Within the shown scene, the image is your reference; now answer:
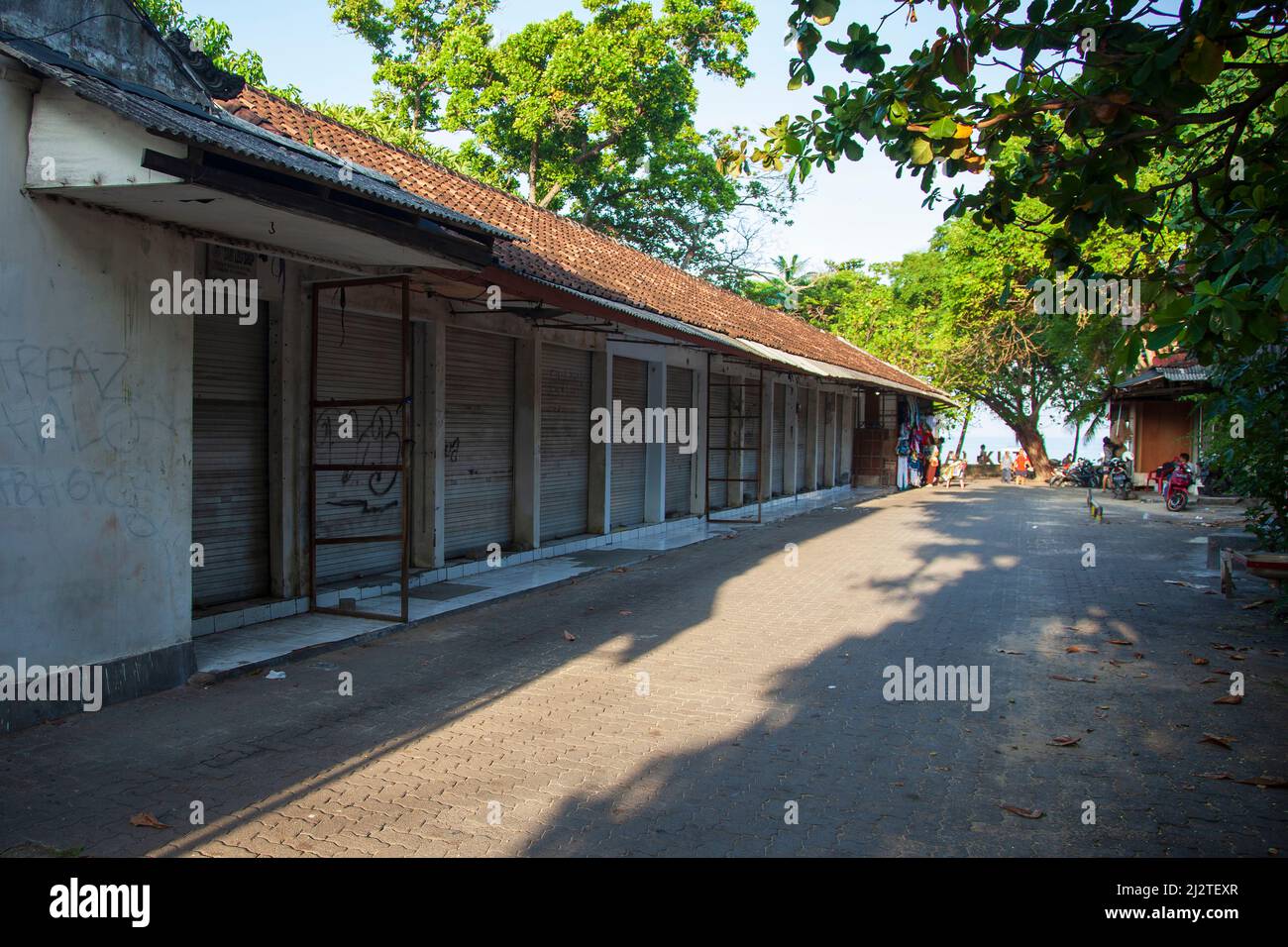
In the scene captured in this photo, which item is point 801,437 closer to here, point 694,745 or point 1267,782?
point 694,745

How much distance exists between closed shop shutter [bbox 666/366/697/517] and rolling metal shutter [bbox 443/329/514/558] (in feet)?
16.3

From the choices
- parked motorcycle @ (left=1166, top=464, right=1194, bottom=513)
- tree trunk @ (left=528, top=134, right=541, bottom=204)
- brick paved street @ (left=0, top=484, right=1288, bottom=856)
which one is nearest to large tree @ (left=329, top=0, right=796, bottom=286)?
tree trunk @ (left=528, top=134, right=541, bottom=204)

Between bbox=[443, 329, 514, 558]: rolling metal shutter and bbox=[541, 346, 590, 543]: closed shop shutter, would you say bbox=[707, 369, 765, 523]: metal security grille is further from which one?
bbox=[443, 329, 514, 558]: rolling metal shutter

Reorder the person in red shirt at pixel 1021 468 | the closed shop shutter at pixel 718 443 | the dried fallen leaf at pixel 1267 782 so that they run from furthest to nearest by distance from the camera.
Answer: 1. the person in red shirt at pixel 1021 468
2. the closed shop shutter at pixel 718 443
3. the dried fallen leaf at pixel 1267 782

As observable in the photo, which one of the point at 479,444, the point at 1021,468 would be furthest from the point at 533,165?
the point at 1021,468

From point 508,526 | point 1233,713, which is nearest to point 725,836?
point 1233,713

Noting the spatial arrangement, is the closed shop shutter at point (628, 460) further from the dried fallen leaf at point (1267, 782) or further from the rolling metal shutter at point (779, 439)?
the dried fallen leaf at point (1267, 782)

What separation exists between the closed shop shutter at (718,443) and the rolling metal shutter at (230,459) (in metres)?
11.4

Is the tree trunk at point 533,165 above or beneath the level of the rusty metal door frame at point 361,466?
above

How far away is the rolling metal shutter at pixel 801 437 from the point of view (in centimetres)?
2384

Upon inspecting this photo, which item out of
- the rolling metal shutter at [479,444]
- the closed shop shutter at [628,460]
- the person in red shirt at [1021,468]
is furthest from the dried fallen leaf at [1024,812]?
the person in red shirt at [1021,468]

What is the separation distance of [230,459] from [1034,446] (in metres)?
34.3

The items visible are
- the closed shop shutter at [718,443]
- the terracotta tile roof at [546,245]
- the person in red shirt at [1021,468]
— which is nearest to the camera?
the terracotta tile roof at [546,245]

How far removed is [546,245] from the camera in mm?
13477
